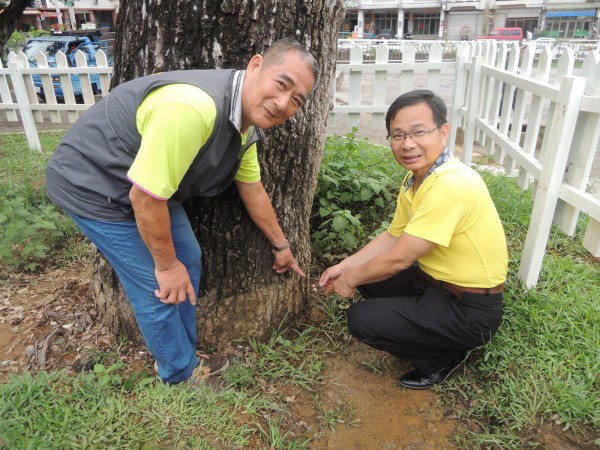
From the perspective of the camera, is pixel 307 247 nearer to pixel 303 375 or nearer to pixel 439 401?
pixel 303 375

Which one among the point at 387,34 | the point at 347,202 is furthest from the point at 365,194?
the point at 387,34

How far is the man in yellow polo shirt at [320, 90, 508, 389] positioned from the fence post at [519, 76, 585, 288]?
0.46 metres

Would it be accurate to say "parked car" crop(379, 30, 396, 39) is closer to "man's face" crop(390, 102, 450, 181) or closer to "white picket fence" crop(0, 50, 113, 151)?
"white picket fence" crop(0, 50, 113, 151)

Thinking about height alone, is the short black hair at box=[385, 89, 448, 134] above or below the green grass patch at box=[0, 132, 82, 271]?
above

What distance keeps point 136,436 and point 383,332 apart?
1197 millimetres

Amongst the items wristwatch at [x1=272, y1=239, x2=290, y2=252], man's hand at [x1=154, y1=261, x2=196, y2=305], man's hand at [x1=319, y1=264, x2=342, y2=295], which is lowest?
man's hand at [x1=319, y1=264, x2=342, y2=295]

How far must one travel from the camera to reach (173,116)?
56.9 inches

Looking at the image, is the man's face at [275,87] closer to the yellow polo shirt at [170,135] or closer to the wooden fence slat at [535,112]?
the yellow polo shirt at [170,135]

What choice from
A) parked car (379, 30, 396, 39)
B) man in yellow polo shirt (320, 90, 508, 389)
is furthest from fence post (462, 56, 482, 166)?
parked car (379, 30, 396, 39)

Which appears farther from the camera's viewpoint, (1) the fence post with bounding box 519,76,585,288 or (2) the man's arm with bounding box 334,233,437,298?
(1) the fence post with bounding box 519,76,585,288

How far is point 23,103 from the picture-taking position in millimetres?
7043

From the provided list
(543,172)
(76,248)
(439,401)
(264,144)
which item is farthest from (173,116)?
(76,248)

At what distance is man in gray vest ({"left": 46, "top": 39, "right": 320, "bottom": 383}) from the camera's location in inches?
58.5

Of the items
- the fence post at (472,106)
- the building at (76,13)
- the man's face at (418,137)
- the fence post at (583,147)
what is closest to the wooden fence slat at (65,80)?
the fence post at (472,106)
